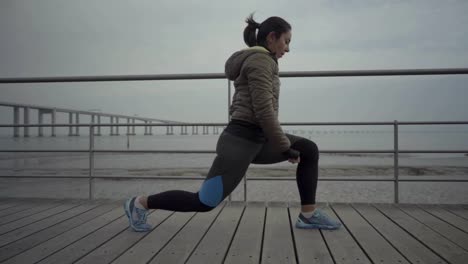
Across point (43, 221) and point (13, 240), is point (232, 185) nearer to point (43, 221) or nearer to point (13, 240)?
point (13, 240)

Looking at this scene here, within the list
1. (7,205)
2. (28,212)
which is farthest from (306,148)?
(7,205)

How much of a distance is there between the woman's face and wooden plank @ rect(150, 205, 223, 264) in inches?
38.5

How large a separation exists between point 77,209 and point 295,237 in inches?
60.8

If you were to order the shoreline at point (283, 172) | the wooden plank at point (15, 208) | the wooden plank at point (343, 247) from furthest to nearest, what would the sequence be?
the shoreline at point (283, 172)
the wooden plank at point (15, 208)
the wooden plank at point (343, 247)

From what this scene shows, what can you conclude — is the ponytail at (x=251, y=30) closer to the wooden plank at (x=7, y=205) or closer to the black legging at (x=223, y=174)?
the black legging at (x=223, y=174)

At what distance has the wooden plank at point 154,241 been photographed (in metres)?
1.51

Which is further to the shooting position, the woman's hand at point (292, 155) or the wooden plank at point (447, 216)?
the wooden plank at point (447, 216)

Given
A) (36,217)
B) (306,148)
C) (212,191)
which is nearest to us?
(212,191)

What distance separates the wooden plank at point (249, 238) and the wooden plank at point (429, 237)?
2.51ft

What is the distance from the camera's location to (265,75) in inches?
59.7

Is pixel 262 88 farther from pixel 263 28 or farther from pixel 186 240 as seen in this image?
pixel 186 240

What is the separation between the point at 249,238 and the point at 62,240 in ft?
3.04

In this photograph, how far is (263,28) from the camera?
5.34ft

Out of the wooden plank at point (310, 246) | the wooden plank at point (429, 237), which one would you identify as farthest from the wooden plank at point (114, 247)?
the wooden plank at point (429, 237)
